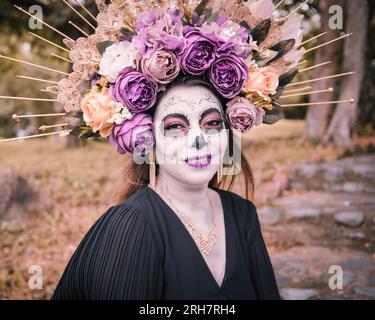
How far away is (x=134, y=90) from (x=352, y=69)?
724 cm

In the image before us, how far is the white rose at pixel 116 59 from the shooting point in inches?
77.3

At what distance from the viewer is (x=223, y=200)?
7.65 ft

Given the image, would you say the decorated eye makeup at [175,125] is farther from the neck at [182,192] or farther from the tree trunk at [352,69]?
the tree trunk at [352,69]

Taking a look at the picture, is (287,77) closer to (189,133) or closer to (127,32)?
(189,133)

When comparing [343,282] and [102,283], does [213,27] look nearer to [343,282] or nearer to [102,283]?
[102,283]

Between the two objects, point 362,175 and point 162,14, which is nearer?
point 162,14

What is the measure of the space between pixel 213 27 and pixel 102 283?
114 cm

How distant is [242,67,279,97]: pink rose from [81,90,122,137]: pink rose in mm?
598

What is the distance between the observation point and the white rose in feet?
6.44

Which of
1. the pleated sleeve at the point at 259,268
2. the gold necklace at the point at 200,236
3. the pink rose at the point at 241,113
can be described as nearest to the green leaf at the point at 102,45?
the pink rose at the point at 241,113

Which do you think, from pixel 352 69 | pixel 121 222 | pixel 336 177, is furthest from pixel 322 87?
pixel 121 222

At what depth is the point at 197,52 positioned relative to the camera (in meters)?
1.92

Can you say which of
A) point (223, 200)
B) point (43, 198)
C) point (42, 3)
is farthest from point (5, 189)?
point (223, 200)
